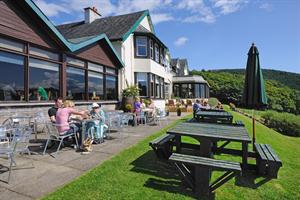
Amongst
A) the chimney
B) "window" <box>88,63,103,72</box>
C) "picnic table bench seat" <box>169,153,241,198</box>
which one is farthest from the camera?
the chimney

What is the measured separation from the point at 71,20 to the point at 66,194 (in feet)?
71.6

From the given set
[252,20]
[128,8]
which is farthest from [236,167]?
[128,8]

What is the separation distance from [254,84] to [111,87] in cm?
991

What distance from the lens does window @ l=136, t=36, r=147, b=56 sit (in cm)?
1579

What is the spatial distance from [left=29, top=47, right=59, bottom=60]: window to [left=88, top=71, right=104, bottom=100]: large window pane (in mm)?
2635

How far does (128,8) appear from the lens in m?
20.9

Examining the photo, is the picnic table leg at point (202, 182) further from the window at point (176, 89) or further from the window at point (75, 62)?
the window at point (176, 89)

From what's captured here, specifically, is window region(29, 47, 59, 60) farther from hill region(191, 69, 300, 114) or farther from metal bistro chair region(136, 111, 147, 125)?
hill region(191, 69, 300, 114)

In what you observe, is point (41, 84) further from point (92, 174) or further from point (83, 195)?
point (83, 195)

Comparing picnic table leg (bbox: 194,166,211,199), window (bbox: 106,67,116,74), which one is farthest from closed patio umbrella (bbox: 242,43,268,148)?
window (bbox: 106,67,116,74)

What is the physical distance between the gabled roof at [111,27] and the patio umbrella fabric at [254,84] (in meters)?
10.2

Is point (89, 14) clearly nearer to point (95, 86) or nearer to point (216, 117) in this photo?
point (95, 86)

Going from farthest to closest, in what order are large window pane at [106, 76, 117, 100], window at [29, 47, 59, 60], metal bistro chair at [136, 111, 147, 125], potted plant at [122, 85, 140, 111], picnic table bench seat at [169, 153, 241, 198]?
potted plant at [122, 85, 140, 111] < large window pane at [106, 76, 117, 100] < metal bistro chair at [136, 111, 147, 125] < window at [29, 47, 59, 60] < picnic table bench seat at [169, 153, 241, 198]

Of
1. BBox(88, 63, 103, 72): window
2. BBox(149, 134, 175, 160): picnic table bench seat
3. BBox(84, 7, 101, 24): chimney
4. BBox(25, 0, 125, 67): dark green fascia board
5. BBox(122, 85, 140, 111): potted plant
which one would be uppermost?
BBox(84, 7, 101, 24): chimney
